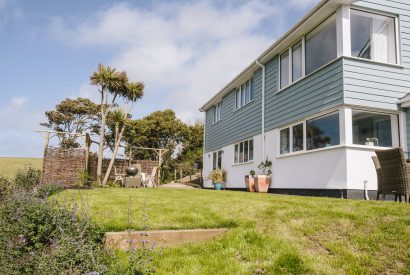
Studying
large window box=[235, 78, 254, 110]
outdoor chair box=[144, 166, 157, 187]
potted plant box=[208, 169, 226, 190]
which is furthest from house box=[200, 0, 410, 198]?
outdoor chair box=[144, 166, 157, 187]

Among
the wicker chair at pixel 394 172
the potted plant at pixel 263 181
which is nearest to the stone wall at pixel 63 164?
the potted plant at pixel 263 181

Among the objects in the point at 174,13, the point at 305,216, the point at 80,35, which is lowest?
the point at 305,216

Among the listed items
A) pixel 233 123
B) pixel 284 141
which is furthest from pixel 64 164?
pixel 284 141

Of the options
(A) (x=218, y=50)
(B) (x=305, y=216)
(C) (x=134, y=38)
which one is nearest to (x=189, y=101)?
(A) (x=218, y=50)

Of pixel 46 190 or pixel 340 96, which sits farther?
pixel 46 190

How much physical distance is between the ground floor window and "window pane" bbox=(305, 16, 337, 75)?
909cm

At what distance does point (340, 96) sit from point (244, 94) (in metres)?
7.54

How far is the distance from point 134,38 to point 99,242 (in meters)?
9.30

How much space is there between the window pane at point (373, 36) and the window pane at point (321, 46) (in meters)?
0.54

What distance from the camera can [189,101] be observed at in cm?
4147

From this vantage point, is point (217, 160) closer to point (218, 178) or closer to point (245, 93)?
point (218, 178)

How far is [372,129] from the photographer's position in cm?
898

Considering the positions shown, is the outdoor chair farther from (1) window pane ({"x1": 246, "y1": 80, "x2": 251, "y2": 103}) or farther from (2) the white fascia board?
(2) the white fascia board

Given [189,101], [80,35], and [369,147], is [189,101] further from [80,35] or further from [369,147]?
[369,147]
